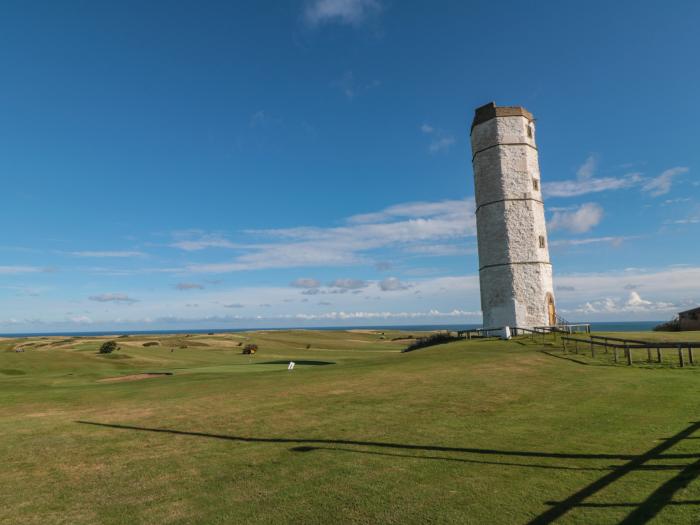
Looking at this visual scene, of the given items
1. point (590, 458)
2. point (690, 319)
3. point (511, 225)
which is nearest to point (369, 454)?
point (590, 458)

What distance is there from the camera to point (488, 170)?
43406 millimetres

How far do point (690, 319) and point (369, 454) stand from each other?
59.5m

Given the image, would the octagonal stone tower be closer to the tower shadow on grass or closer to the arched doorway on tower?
the arched doorway on tower

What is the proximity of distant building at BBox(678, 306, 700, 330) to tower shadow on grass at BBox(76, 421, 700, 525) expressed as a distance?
2088 inches

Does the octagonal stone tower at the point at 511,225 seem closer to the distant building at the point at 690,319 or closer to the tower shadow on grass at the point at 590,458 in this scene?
the distant building at the point at 690,319

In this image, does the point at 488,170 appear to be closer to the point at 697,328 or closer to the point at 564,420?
the point at 697,328

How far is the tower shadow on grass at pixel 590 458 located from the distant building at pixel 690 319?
2088 inches

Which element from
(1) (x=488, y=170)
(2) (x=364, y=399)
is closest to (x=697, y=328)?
(1) (x=488, y=170)

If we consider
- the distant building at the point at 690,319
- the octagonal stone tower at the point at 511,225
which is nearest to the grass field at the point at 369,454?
the octagonal stone tower at the point at 511,225

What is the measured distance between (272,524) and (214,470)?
108 inches

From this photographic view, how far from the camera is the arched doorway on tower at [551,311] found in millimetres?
41500

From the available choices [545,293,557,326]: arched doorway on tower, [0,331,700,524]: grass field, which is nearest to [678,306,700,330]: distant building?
[545,293,557,326]: arched doorway on tower

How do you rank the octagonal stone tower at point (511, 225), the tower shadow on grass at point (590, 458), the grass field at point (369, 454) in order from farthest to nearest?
the octagonal stone tower at point (511, 225) < the grass field at point (369, 454) < the tower shadow on grass at point (590, 458)

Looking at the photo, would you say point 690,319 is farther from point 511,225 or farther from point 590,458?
point 590,458
